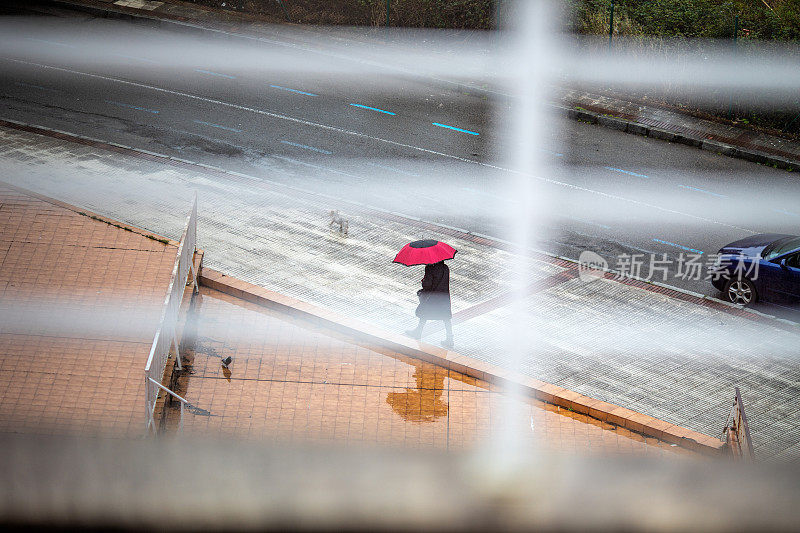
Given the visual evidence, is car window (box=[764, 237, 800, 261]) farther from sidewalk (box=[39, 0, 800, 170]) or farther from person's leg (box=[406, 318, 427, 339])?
sidewalk (box=[39, 0, 800, 170])

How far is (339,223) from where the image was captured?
14.6 metres

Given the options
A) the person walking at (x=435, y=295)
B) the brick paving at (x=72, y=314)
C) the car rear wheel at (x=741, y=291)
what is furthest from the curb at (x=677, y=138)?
the brick paving at (x=72, y=314)

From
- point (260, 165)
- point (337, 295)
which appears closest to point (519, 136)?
point (260, 165)

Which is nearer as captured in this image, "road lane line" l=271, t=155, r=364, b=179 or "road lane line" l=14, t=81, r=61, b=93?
"road lane line" l=271, t=155, r=364, b=179

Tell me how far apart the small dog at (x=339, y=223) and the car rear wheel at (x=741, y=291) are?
5.83 m

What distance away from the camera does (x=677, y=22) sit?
23141 mm

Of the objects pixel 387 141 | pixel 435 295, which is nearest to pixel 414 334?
pixel 435 295

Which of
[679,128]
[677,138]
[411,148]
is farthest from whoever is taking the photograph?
[679,128]

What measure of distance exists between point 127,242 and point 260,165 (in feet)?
21.6

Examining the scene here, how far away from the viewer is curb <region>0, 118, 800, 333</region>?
12805 mm

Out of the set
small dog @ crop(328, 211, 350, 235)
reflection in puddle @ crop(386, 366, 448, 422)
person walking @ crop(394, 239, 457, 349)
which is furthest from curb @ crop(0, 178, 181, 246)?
reflection in puddle @ crop(386, 366, 448, 422)

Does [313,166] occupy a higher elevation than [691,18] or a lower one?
lower

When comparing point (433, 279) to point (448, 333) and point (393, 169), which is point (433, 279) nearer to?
point (448, 333)

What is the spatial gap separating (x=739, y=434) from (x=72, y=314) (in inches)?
259
